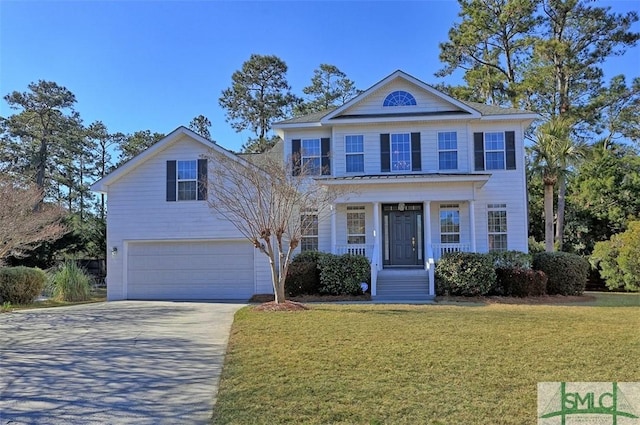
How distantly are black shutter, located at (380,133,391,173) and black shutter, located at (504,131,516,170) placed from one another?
4307mm

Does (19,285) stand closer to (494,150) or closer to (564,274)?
(494,150)

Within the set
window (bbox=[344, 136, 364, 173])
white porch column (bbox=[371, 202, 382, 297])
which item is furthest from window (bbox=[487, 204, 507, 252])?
window (bbox=[344, 136, 364, 173])

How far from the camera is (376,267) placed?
52.0 feet

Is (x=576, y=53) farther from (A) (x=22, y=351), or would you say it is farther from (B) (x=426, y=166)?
(A) (x=22, y=351)

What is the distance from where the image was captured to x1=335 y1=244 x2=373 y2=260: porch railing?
17188 mm

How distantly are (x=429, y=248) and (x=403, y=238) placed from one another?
5.07ft

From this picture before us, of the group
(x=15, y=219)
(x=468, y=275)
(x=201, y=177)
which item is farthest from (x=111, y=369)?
(x=15, y=219)

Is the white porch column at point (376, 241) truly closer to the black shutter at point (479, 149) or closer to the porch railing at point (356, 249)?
the porch railing at point (356, 249)

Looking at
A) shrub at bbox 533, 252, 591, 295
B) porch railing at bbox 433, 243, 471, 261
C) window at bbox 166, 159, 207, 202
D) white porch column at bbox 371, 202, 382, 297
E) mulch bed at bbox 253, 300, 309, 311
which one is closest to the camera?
mulch bed at bbox 253, 300, 309, 311

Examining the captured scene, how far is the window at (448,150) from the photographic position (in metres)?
17.6

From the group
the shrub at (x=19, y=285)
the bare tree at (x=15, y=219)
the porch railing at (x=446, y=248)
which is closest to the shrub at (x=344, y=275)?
the porch railing at (x=446, y=248)

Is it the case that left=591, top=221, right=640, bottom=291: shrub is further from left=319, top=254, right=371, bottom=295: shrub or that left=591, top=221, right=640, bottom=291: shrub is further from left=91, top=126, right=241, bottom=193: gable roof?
left=91, top=126, right=241, bottom=193: gable roof

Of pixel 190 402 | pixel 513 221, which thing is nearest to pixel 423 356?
pixel 190 402

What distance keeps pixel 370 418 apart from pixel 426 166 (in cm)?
1404
